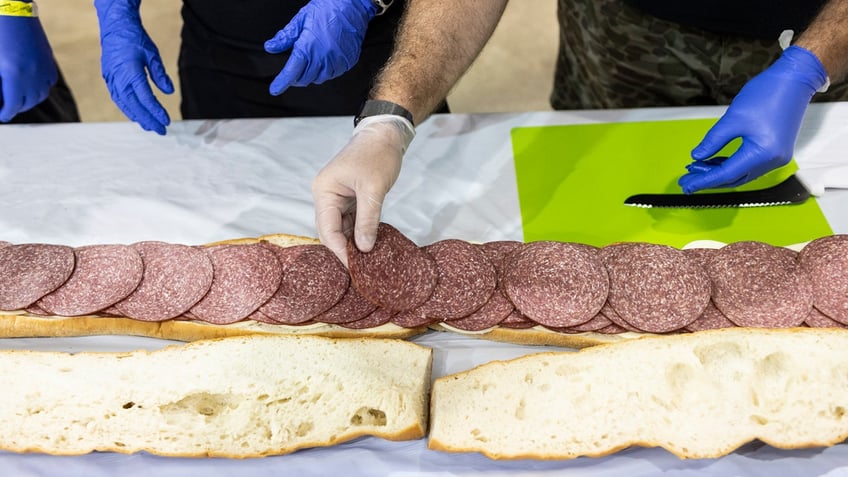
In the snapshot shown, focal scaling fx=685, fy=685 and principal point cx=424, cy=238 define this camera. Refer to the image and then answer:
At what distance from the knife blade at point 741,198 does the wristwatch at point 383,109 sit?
2.86 feet

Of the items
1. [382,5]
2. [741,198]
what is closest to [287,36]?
[382,5]

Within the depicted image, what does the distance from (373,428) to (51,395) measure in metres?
0.93

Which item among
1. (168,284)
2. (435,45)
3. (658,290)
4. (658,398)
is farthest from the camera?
(435,45)

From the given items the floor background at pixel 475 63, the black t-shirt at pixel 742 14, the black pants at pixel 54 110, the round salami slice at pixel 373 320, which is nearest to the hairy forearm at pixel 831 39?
the black t-shirt at pixel 742 14

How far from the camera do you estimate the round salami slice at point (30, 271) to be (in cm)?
208

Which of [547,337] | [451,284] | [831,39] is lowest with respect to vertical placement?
[547,337]

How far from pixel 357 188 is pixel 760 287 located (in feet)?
3.96

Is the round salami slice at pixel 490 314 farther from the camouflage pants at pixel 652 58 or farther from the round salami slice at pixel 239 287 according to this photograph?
the camouflage pants at pixel 652 58

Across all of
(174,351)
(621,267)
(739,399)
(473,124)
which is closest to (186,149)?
(174,351)

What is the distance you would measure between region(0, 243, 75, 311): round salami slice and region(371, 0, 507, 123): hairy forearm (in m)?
1.14

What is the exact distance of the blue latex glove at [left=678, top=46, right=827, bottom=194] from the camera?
7.15 ft

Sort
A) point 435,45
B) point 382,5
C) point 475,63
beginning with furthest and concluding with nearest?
point 475,63 < point 382,5 < point 435,45

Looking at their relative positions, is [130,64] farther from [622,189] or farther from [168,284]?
[622,189]

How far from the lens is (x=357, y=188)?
6.20ft
